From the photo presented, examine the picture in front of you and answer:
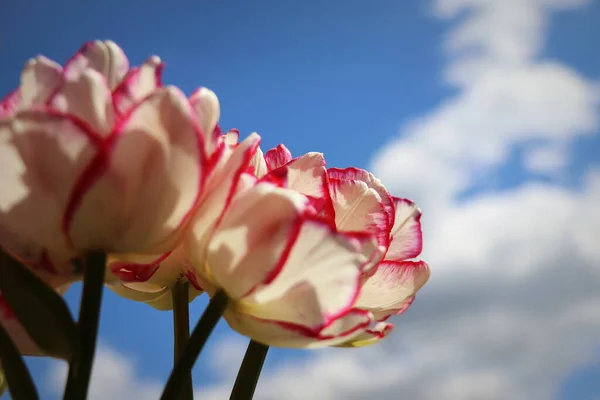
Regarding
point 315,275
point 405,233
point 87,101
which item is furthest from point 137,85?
point 405,233

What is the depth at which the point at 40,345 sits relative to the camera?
33 cm

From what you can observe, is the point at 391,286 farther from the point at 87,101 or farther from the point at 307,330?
the point at 87,101

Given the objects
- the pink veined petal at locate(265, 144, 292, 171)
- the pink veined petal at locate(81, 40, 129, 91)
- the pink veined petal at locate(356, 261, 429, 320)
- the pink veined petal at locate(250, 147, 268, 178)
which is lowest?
the pink veined petal at locate(356, 261, 429, 320)

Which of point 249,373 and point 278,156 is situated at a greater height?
point 278,156

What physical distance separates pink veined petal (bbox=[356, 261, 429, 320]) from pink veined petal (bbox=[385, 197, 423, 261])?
0.07 ft

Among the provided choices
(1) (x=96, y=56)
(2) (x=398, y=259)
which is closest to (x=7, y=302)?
(1) (x=96, y=56)

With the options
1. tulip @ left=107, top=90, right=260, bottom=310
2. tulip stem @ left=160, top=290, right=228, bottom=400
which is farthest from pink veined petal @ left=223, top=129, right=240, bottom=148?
tulip stem @ left=160, top=290, right=228, bottom=400

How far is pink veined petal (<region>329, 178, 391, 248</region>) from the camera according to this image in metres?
0.43

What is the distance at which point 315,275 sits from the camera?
34cm

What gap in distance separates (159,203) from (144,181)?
0.04ft

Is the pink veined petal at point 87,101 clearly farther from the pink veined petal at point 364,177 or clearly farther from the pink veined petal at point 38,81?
the pink veined petal at point 364,177

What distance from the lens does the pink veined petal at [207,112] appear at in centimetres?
34

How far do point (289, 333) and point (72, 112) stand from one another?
155mm

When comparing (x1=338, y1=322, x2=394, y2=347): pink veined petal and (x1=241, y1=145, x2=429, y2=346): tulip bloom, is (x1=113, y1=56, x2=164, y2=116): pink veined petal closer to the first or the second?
(x1=241, y1=145, x2=429, y2=346): tulip bloom
